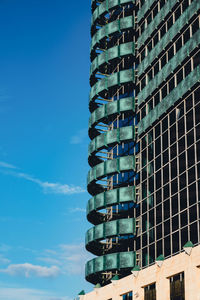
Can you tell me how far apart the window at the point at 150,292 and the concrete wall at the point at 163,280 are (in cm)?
46

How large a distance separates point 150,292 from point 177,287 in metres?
6.12

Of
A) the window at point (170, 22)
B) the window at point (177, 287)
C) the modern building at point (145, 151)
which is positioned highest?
the window at point (170, 22)

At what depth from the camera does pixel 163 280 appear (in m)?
54.6

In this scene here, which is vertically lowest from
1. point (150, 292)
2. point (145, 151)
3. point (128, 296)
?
point (150, 292)

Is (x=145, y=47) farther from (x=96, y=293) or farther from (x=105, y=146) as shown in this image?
(x=96, y=293)

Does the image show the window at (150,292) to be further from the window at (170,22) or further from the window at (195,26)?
the window at (170,22)

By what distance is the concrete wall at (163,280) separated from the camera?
48.6 metres

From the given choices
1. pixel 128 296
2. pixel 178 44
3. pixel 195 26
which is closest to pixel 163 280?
pixel 128 296

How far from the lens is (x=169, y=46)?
68500 mm

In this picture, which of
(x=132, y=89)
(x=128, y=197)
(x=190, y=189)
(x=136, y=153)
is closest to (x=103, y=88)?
(x=132, y=89)

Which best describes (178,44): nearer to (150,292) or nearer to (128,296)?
(150,292)

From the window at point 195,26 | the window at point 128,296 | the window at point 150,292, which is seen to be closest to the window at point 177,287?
the window at point 150,292

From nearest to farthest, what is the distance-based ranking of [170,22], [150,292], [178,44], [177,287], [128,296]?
[177,287]
[150,292]
[128,296]
[178,44]
[170,22]

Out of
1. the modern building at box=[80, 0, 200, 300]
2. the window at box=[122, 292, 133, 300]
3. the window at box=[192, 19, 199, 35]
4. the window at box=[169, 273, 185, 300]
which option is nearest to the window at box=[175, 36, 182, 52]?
the modern building at box=[80, 0, 200, 300]
